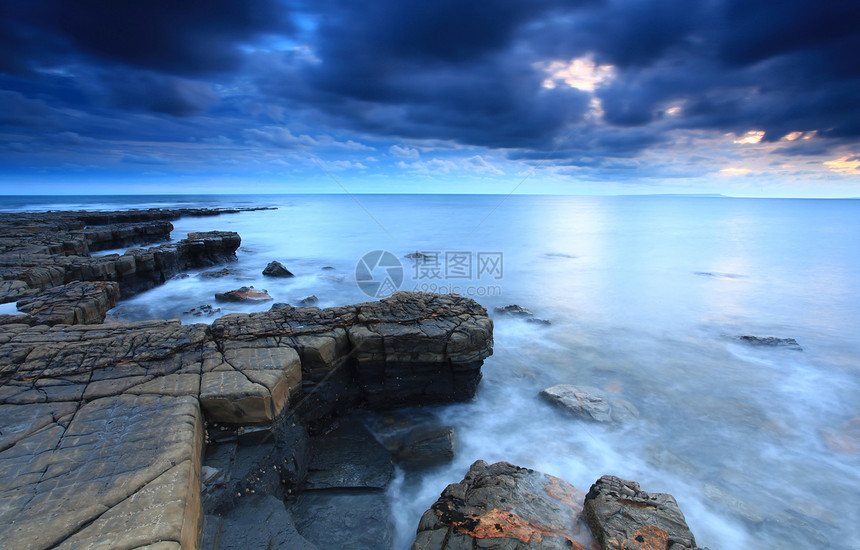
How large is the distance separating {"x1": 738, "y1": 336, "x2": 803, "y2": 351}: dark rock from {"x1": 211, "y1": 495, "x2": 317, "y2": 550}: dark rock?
9.94 m

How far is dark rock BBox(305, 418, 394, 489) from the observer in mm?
4141

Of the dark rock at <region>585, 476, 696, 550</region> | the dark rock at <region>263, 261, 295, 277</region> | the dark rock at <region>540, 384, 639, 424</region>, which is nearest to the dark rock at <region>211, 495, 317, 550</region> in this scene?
the dark rock at <region>585, 476, 696, 550</region>

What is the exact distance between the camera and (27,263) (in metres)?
8.05

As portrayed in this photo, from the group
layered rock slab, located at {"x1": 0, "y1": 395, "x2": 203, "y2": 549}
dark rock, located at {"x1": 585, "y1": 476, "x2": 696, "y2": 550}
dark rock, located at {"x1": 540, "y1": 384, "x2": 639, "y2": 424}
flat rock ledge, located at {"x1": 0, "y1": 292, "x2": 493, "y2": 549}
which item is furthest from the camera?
dark rock, located at {"x1": 540, "y1": 384, "x2": 639, "y2": 424}

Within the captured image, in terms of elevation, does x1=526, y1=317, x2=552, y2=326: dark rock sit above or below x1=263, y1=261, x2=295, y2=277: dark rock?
below

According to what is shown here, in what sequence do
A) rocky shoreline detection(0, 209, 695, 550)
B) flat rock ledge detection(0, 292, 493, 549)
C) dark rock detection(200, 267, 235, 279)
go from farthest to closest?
dark rock detection(200, 267, 235, 279), rocky shoreline detection(0, 209, 695, 550), flat rock ledge detection(0, 292, 493, 549)

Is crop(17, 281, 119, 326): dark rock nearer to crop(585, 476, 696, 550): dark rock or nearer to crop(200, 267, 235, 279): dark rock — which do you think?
crop(200, 267, 235, 279): dark rock

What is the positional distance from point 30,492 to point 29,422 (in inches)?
37.9

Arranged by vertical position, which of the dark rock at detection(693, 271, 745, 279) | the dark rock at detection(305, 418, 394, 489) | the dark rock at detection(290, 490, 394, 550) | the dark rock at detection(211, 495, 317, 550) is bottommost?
the dark rock at detection(693, 271, 745, 279)

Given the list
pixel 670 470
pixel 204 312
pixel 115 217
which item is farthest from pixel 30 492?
pixel 115 217

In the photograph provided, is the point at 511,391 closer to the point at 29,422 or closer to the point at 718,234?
the point at 29,422

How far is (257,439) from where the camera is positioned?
12.1 feet

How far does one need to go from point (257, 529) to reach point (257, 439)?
816 mm

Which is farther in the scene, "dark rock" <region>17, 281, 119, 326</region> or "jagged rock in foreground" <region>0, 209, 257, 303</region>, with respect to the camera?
"jagged rock in foreground" <region>0, 209, 257, 303</region>
